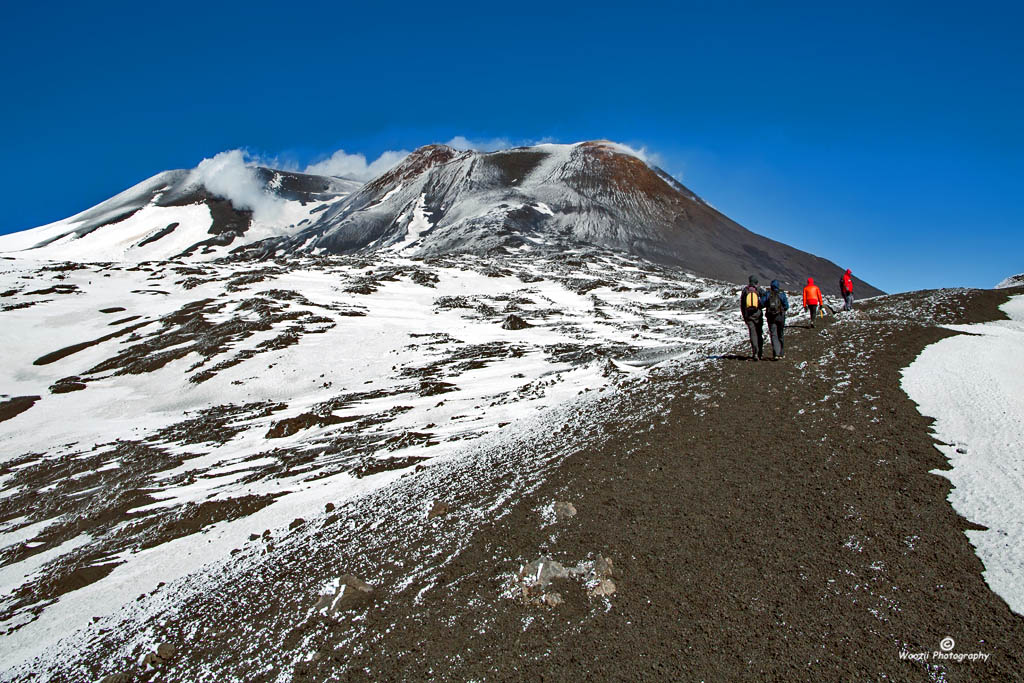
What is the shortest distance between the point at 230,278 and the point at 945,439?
93809 millimetres

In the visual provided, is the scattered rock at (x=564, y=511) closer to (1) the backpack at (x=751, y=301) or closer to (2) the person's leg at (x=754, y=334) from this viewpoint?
(1) the backpack at (x=751, y=301)

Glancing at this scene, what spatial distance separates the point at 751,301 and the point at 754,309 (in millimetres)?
313

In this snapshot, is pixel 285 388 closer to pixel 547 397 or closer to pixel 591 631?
pixel 547 397

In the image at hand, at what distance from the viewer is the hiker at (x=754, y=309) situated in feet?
67.1

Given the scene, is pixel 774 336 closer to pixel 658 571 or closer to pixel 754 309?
pixel 754 309

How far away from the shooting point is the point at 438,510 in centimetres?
1298

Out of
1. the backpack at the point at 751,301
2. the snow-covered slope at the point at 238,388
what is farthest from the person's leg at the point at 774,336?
the snow-covered slope at the point at 238,388

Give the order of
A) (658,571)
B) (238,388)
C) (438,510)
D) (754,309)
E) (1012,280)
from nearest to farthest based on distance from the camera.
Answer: (658,571), (438,510), (754,309), (1012,280), (238,388)

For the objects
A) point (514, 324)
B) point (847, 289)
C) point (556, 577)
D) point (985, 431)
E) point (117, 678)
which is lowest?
point (117, 678)

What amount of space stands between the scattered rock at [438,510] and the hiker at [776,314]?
13.9m

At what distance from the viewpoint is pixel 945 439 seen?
40.4 feet

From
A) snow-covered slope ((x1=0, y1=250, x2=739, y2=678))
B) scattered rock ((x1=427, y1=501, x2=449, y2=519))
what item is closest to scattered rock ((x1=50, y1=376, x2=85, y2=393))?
snow-covered slope ((x1=0, y1=250, x2=739, y2=678))

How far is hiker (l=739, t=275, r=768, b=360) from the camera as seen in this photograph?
805 inches

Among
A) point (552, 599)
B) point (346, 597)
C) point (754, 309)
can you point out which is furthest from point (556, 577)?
point (754, 309)
